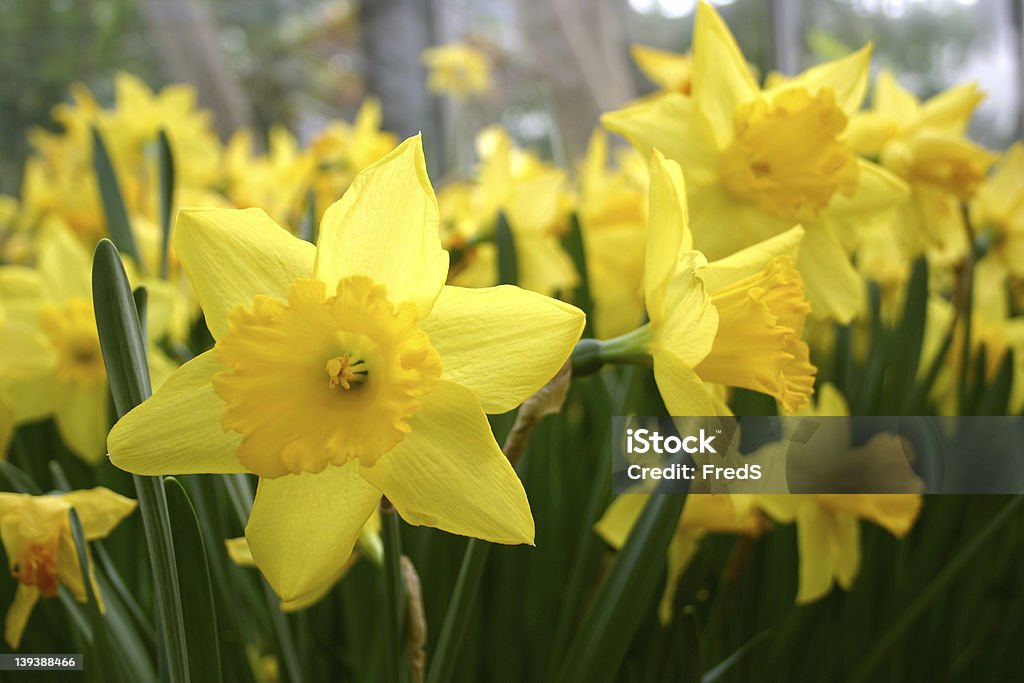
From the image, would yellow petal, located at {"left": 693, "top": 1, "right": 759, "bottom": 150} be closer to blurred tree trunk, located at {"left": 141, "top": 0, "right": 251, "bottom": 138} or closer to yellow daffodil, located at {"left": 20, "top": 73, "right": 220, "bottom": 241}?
yellow daffodil, located at {"left": 20, "top": 73, "right": 220, "bottom": 241}

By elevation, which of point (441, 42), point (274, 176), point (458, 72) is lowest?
point (274, 176)

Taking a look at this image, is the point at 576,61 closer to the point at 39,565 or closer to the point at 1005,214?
the point at 1005,214

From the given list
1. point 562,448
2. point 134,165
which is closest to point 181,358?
point 562,448

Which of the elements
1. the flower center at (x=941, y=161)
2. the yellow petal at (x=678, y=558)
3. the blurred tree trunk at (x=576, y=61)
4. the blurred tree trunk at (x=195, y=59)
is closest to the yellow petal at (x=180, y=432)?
the yellow petal at (x=678, y=558)

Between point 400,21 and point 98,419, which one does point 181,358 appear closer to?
point 98,419

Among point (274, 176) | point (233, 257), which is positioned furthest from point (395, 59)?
point (233, 257)
